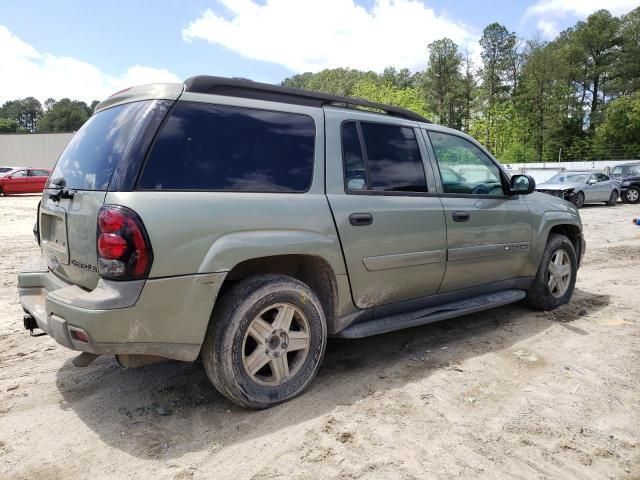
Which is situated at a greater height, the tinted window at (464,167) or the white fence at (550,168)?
the white fence at (550,168)

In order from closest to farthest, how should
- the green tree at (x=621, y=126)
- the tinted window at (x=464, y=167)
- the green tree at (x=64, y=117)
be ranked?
the tinted window at (x=464, y=167)
the green tree at (x=621, y=126)
the green tree at (x=64, y=117)

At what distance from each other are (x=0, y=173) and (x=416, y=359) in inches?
1016

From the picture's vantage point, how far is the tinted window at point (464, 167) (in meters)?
4.16

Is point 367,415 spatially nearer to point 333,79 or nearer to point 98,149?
point 98,149

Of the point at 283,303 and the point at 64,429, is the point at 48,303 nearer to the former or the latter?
the point at 64,429

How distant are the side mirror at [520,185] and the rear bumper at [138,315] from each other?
3.07m

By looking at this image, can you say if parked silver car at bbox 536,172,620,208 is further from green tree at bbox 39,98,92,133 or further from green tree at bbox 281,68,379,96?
green tree at bbox 39,98,92,133

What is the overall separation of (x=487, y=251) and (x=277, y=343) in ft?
7.23

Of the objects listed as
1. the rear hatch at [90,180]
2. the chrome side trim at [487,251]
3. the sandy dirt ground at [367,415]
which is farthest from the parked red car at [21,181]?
the chrome side trim at [487,251]

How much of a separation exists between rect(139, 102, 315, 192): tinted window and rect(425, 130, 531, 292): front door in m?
1.41

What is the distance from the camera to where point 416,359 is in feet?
12.8

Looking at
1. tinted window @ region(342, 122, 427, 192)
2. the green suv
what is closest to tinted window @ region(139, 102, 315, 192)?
the green suv

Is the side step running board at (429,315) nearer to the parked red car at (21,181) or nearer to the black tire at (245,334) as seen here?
the black tire at (245,334)

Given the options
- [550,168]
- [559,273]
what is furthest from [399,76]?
[559,273]
